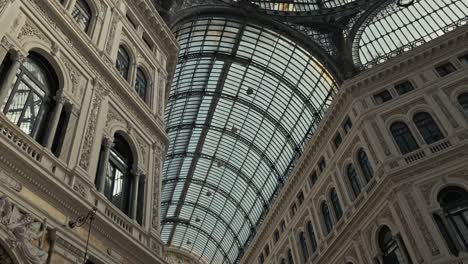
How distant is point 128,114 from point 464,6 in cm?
2789

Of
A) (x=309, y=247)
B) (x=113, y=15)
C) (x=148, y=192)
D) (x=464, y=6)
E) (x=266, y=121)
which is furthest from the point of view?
(x=266, y=121)

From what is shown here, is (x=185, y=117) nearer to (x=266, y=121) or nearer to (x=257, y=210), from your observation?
(x=266, y=121)

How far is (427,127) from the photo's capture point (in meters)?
21.8

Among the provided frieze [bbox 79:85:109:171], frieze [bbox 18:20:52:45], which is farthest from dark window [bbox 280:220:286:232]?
frieze [bbox 18:20:52:45]

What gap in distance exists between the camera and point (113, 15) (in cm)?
1766

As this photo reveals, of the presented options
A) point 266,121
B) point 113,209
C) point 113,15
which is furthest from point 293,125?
point 113,209

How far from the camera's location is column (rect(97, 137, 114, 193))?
12605 mm

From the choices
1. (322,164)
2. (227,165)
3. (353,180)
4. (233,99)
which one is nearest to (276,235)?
(322,164)

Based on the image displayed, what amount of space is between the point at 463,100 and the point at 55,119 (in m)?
20.4

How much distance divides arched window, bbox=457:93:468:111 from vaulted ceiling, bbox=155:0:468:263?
8.15m

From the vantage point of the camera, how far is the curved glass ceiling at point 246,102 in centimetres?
3516

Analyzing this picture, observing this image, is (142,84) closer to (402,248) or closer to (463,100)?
(402,248)

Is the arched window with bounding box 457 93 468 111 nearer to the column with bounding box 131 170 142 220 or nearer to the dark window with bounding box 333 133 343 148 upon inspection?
the dark window with bounding box 333 133 343 148

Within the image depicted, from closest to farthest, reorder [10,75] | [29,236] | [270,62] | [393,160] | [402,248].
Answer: [29,236] < [10,75] < [402,248] < [393,160] < [270,62]
